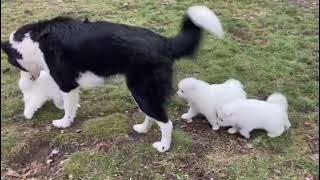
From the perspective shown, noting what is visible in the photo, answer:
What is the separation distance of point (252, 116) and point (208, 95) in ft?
1.35

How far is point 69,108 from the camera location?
453 cm

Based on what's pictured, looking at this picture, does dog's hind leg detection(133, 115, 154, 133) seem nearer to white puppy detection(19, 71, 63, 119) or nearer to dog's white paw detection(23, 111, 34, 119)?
white puppy detection(19, 71, 63, 119)

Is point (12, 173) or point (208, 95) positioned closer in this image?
point (12, 173)

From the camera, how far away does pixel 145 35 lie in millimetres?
3904

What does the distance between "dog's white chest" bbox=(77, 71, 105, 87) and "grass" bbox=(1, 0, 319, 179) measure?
0.34 ft

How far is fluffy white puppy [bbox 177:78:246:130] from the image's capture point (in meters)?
4.43

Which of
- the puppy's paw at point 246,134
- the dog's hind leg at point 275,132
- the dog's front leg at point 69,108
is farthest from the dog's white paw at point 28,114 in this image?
the dog's hind leg at point 275,132

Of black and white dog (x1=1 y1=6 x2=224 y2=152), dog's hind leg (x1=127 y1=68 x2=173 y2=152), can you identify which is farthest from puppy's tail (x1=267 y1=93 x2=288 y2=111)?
dog's hind leg (x1=127 y1=68 x2=173 y2=152)

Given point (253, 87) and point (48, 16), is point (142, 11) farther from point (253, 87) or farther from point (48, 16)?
point (253, 87)

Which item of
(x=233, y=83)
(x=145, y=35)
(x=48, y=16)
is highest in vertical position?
(x=145, y=35)

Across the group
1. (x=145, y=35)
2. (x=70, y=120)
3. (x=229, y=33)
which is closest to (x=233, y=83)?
(x=145, y=35)

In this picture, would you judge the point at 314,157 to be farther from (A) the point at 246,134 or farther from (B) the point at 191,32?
(B) the point at 191,32

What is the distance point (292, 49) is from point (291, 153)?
200 cm

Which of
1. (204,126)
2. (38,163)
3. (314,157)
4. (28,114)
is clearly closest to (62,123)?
(28,114)
